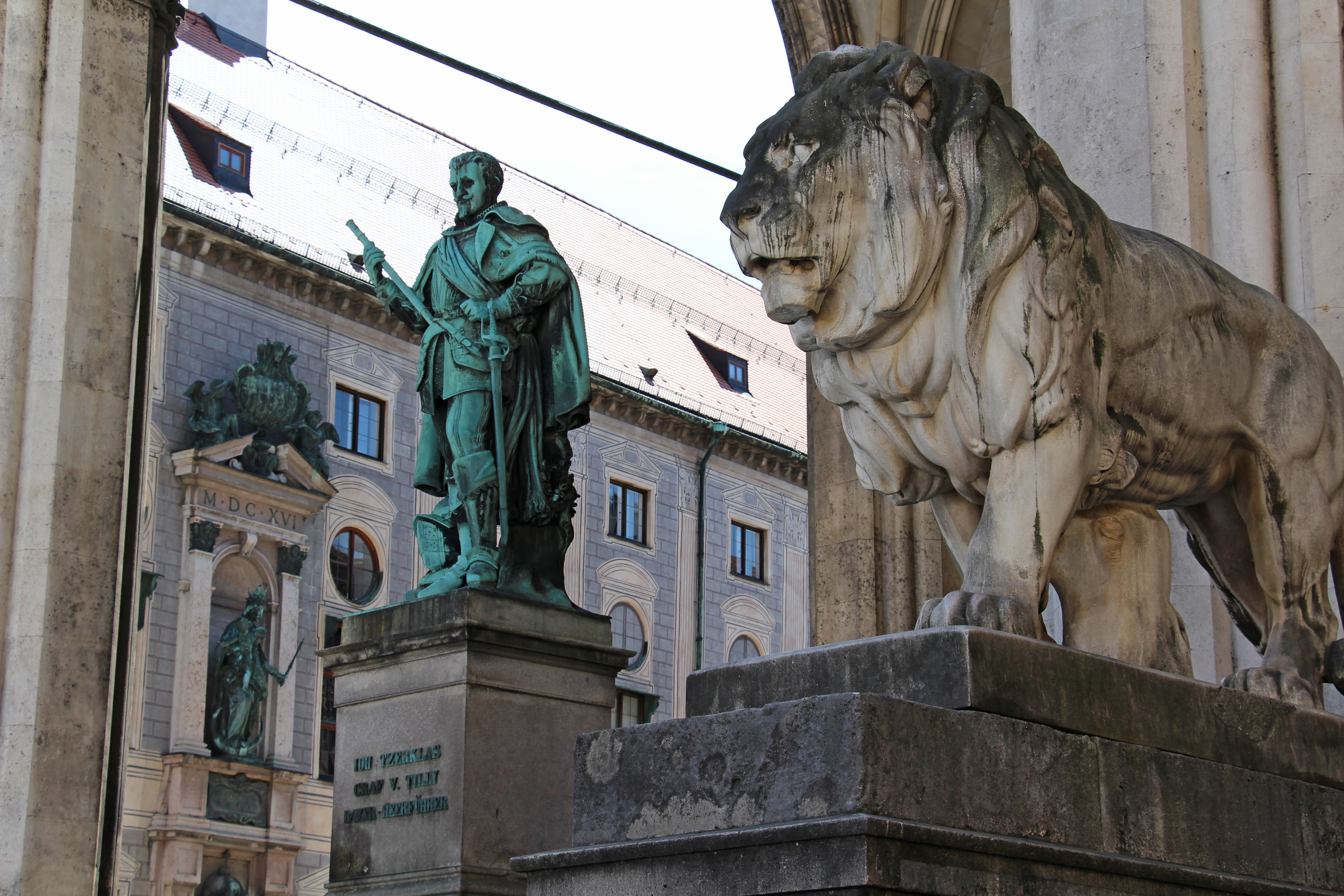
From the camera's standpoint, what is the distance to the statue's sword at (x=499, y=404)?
955 cm

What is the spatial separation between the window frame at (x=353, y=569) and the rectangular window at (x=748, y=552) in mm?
9897

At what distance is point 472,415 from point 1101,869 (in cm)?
629

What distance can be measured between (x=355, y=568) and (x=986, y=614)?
3113 cm

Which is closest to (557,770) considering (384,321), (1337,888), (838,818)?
(1337,888)

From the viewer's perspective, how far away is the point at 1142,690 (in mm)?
4039

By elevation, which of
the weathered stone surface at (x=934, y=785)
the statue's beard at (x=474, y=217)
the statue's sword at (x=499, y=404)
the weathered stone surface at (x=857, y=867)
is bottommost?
the weathered stone surface at (x=857, y=867)

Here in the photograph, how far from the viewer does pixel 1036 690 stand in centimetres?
380

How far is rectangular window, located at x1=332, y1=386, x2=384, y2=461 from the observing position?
3453cm

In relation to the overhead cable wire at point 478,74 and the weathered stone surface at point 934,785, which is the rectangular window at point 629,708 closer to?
the overhead cable wire at point 478,74

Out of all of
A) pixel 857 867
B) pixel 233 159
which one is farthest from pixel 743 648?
pixel 857 867

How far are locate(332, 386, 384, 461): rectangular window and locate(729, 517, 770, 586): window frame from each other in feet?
31.9

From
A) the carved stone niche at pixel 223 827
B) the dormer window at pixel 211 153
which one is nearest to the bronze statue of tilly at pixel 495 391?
the carved stone niche at pixel 223 827

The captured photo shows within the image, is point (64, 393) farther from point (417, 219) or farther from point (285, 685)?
point (417, 219)

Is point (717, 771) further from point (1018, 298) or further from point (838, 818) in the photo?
point (1018, 298)
